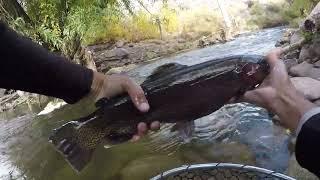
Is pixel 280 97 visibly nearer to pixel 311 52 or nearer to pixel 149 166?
pixel 149 166

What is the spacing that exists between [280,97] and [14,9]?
11.9 m

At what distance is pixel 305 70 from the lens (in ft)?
22.4

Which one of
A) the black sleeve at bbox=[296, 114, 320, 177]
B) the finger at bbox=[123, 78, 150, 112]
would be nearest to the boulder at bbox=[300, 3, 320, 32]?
the finger at bbox=[123, 78, 150, 112]

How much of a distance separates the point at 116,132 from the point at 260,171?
80 centimetres

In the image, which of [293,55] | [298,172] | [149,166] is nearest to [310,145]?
[298,172]

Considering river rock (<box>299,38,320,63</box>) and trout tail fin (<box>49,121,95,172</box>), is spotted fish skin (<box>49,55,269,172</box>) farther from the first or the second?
river rock (<box>299,38,320,63</box>)

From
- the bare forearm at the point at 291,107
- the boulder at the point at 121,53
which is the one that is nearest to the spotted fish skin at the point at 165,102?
the bare forearm at the point at 291,107

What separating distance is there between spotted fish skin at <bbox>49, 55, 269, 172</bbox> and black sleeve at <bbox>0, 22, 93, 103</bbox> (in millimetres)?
306

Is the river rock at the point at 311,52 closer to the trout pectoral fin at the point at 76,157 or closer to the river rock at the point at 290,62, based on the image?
the river rock at the point at 290,62

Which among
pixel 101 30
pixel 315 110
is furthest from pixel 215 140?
pixel 101 30

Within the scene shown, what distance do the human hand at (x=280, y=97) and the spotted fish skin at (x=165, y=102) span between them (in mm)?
195

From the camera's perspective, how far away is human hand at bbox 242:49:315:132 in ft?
5.34

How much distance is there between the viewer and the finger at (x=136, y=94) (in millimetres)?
2268

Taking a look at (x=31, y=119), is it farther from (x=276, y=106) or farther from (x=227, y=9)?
(x=227, y=9)
